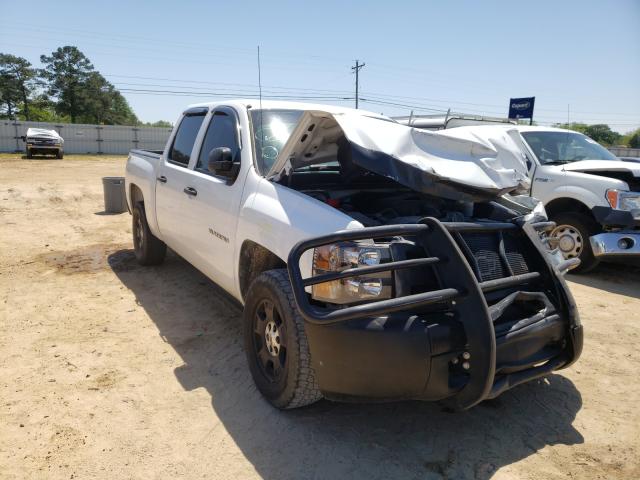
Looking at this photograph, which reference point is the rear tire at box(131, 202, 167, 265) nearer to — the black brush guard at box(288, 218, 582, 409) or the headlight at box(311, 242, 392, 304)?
the headlight at box(311, 242, 392, 304)

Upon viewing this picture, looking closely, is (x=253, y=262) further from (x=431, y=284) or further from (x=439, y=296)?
(x=439, y=296)

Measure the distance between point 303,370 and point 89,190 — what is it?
1167 cm

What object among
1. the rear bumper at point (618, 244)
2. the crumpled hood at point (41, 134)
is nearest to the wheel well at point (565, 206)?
the rear bumper at point (618, 244)

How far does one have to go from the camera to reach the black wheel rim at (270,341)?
9.38ft

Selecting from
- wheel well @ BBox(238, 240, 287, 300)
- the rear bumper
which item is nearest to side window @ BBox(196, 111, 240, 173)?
wheel well @ BBox(238, 240, 287, 300)

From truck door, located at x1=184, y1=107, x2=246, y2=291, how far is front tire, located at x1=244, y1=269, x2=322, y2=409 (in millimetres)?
615

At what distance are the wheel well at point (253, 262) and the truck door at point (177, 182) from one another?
1198 mm

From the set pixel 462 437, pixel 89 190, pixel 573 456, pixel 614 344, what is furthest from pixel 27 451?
pixel 89 190

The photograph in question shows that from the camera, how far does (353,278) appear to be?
250 cm

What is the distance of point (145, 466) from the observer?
2.49 m

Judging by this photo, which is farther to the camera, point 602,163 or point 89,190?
point 89,190

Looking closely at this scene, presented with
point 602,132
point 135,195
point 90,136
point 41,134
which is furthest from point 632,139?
point 135,195

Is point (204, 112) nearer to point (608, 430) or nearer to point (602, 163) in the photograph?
point (608, 430)

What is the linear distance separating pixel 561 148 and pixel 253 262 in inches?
226
